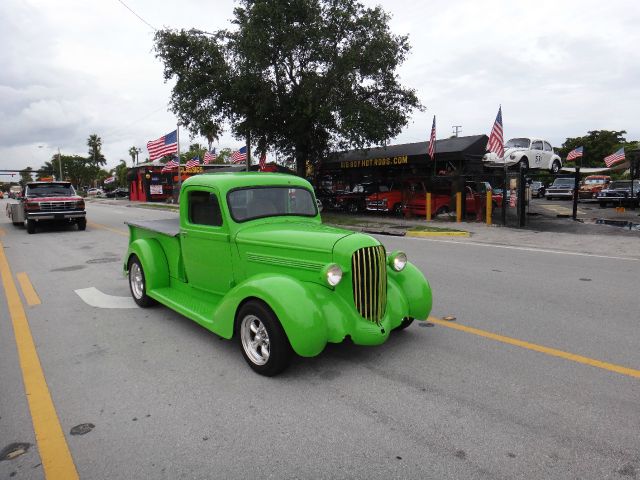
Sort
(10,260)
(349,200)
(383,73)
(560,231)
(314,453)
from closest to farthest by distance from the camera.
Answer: (314,453), (10,260), (560,231), (383,73), (349,200)

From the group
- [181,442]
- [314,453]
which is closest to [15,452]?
[181,442]

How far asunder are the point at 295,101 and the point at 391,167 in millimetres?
7063

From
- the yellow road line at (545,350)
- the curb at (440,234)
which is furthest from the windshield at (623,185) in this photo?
the yellow road line at (545,350)

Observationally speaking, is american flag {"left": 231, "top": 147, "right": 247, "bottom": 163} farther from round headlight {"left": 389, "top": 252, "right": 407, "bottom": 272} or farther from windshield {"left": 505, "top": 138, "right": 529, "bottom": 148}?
round headlight {"left": 389, "top": 252, "right": 407, "bottom": 272}

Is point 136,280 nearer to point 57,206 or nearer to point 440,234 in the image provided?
point 440,234

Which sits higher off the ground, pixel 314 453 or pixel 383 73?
pixel 383 73

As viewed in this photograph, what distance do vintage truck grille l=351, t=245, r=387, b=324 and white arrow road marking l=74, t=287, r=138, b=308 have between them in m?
3.57

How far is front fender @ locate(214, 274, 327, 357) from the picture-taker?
357cm

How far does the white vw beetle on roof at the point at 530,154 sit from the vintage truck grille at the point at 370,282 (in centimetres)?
1836

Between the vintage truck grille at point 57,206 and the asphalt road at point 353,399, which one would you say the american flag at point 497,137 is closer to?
the asphalt road at point 353,399

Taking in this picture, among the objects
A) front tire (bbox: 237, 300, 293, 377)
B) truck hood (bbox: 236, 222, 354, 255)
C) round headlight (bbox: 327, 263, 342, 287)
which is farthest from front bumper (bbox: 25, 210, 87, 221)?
round headlight (bbox: 327, 263, 342, 287)

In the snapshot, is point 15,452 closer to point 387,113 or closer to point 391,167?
point 387,113

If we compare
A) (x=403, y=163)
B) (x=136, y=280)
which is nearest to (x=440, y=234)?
(x=403, y=163)

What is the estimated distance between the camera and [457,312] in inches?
220
